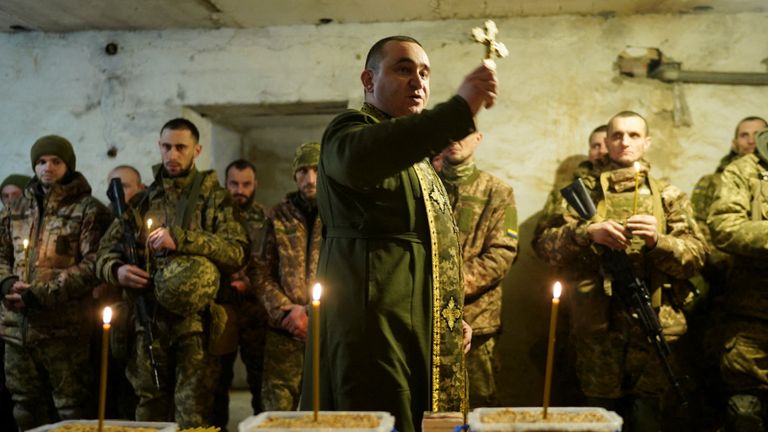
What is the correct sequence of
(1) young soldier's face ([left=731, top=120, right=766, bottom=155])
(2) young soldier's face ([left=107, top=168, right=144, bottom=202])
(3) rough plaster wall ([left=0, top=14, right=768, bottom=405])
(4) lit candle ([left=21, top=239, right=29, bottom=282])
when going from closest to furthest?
(4) lit candle ([left=21, top=239, right=29, bottom=282]) → (1) young soldier's face ([left=731, top=120, right=766, bottom=155]) → (3) rough plaster wall ([left=0, top=14, right=768, bottom=405]) → (2) young soldier's face ([left=107, top=168, right=144, bottom=202])

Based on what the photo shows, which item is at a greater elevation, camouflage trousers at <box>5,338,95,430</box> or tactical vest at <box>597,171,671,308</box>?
tactical vest at <box>597,171,671,308</box>

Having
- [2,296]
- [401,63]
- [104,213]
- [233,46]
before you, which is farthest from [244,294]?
[401,63]

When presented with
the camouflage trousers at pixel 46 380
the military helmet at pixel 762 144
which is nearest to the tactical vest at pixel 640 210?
the military helmet at pixel 762 144

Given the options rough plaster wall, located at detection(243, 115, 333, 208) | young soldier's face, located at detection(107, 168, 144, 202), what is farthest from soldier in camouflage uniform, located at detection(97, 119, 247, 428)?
rough plaster wall, located at detection(243, 115, 333, 208)

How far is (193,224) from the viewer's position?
14.2 feet

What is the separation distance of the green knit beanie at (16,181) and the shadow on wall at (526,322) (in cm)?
426

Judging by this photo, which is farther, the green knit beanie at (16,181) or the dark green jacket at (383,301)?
the green knit beanie at (16,181)

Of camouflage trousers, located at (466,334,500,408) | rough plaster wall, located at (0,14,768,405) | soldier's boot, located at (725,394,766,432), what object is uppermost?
rough plaster wall, located at (0,14,768,405)

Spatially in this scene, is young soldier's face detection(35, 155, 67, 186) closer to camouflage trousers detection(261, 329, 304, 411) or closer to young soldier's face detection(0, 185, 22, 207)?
young soldier's face detection(0, 185, 22, 207)

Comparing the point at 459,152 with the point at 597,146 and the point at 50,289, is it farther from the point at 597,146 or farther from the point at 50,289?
the point at 50,289

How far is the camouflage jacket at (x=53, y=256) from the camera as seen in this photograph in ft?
14.9

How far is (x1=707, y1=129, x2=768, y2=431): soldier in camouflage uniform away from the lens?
4.00 meters

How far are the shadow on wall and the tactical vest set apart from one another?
99cm

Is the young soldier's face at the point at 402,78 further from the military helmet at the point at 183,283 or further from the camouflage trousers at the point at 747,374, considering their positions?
the camouflage trousers at the point at 747,374
